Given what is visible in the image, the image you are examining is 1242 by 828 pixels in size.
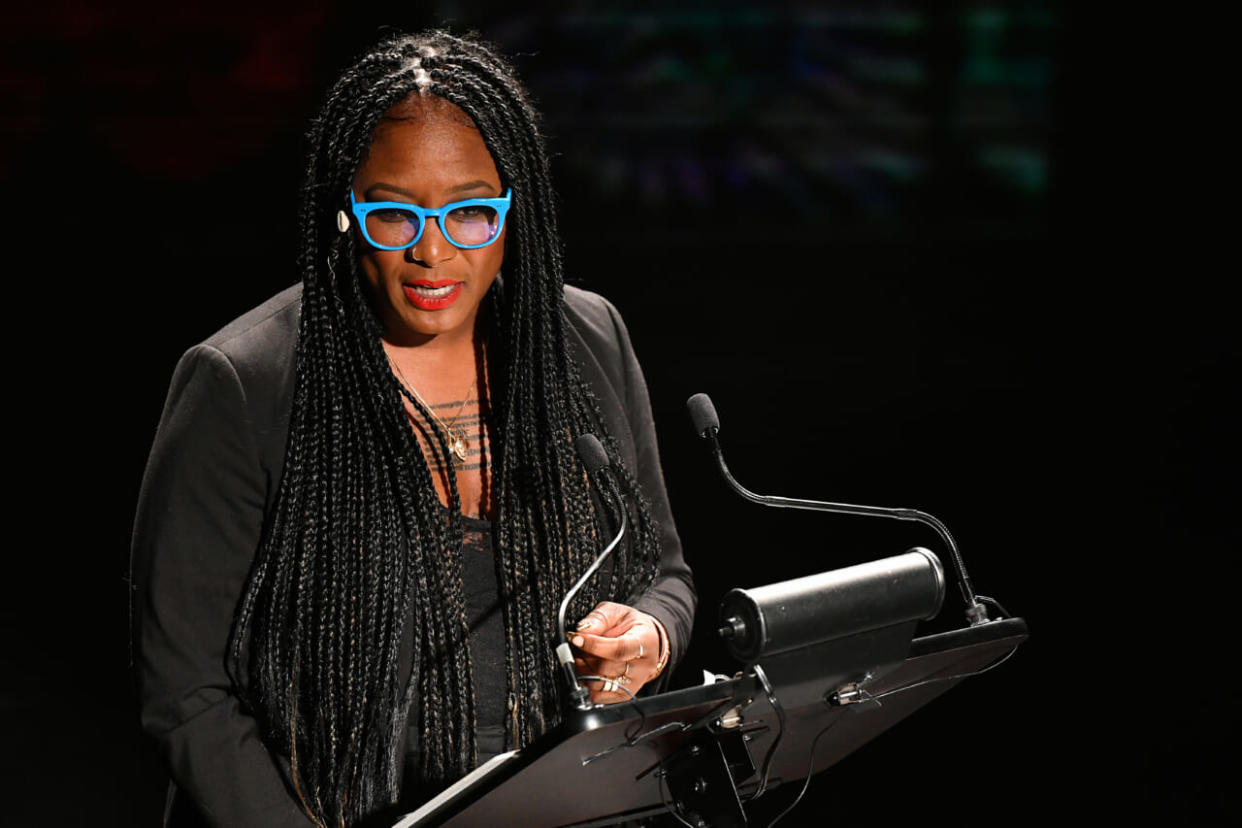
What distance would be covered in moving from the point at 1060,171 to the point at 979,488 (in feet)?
3.03

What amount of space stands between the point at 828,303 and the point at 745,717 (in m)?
2.41

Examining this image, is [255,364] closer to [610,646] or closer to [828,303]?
[610,646]

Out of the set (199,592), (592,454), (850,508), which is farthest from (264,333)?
(850,508)

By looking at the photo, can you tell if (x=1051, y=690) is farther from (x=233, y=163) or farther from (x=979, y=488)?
(x=233, y=163)

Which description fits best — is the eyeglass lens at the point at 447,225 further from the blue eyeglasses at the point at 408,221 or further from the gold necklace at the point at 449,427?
the gold necklace at the point at 449,427

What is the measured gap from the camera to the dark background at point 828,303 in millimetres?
2797

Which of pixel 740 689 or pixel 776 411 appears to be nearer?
pixel 740 689

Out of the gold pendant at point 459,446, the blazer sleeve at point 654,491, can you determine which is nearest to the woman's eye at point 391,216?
the gold pendant at point 459,446

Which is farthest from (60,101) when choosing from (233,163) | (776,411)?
(776,411)

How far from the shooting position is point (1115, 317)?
3418 mm

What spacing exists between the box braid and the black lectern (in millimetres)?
296

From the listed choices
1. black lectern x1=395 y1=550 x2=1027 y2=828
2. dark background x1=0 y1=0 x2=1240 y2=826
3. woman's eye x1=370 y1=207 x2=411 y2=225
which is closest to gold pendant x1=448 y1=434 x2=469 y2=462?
woman's eye x1=370 y1=207 x2=411 y2=225

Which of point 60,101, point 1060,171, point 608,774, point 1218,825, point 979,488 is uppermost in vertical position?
point 60,101

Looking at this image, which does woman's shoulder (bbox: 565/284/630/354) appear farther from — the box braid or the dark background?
the dark background
